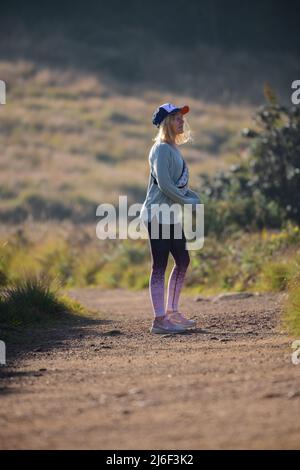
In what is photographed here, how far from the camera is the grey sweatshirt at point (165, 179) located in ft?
29.1

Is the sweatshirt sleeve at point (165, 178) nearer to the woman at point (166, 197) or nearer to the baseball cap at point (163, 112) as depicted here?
the woman at point (166, 197)

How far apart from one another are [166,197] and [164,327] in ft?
3.62

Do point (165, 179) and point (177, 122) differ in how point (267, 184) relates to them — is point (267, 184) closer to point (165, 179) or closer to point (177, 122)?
point (177, 122)

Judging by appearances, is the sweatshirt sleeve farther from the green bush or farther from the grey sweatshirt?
the green bush

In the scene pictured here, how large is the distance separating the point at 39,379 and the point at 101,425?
1.53 m

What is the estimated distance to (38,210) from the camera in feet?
105

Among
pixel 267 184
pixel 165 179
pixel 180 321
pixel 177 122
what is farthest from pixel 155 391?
pixel 267 184

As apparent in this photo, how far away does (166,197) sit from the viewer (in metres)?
9.02

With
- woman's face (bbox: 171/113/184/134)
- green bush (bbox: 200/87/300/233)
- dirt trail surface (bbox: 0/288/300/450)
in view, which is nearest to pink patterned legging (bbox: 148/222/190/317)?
dirt trail surface (bbox: 0/288/300/450)

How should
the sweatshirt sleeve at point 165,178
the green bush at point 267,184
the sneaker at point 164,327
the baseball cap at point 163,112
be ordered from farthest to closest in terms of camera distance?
the green bush at point 267,184
the sneaker at point 164,327
the baseball cap at point 163,112
the sweatshirt sleeve at point 165,178

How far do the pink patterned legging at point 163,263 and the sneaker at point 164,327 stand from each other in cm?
5

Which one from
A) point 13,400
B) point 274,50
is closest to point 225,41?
point 274,50

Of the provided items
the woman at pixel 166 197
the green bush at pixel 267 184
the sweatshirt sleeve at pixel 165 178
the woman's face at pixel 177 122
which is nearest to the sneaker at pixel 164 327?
the woman at pixel 166 197

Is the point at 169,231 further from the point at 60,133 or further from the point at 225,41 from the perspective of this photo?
the point at 225,41
